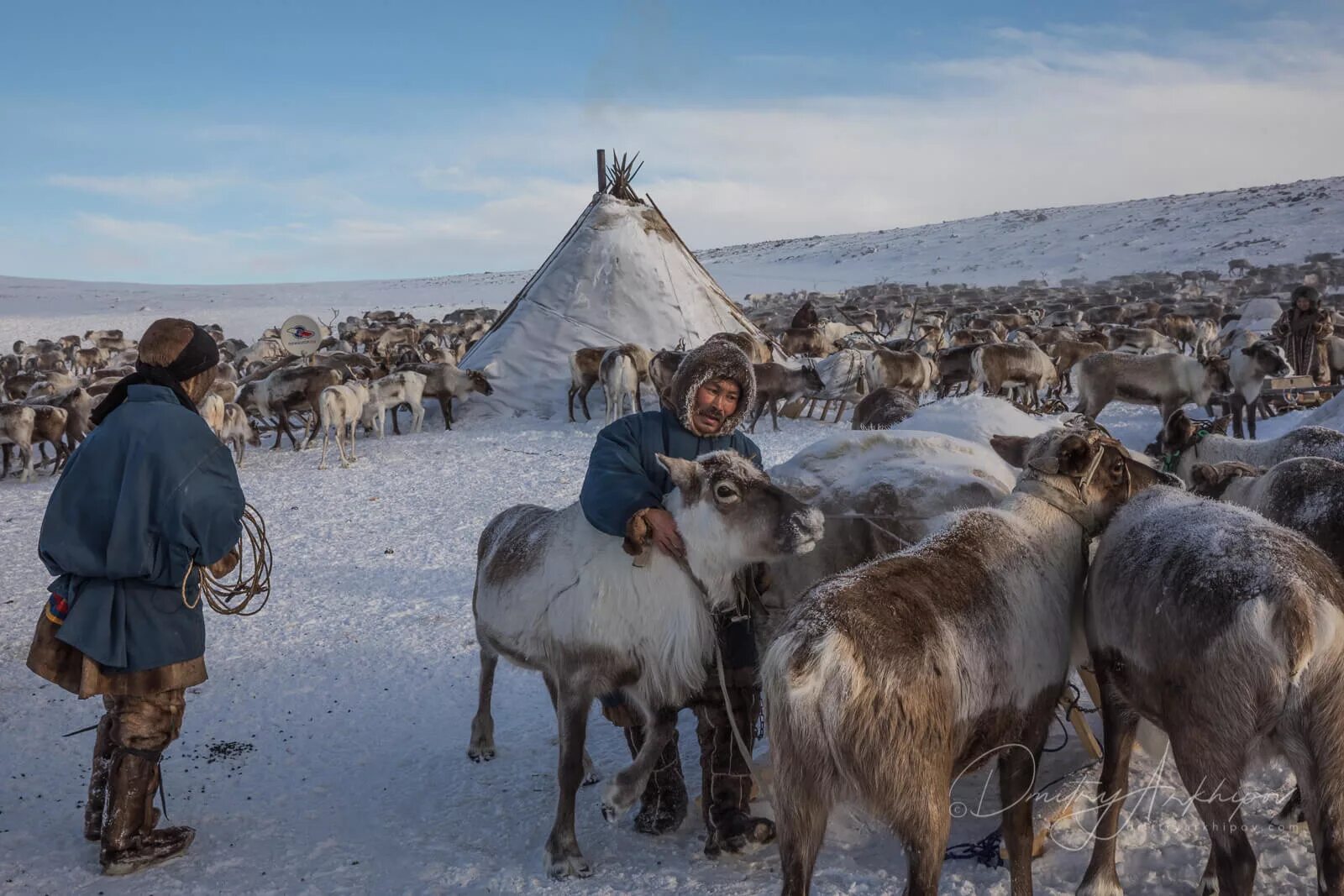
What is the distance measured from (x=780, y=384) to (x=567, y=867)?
12.6 metres

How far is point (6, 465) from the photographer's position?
13.5 meters

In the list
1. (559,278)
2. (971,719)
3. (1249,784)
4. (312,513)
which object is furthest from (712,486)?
(559,278)

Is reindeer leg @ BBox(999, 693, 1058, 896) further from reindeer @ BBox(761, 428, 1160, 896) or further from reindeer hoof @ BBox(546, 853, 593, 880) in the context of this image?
reindeer hoof @ BBox(546, 853, 593, 880)

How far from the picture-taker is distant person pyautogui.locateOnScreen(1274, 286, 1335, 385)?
1471 cm

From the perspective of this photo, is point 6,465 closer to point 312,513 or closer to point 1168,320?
point 312,513

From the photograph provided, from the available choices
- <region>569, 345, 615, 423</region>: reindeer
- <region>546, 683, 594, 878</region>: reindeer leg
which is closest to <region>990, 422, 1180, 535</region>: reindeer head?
<region>546, 683, 594, 878</region>: reindeer leg

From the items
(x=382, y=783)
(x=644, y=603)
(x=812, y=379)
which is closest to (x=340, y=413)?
(x=812, y=379)

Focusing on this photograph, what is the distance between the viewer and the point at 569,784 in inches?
145

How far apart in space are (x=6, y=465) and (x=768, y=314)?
106ft

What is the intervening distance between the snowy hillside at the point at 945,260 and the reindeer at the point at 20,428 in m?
34.3

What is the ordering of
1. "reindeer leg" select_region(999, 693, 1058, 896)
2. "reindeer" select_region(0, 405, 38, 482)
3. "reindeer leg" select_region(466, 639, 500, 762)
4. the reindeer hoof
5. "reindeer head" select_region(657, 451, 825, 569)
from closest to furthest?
"reindeer leg" select_region(999, 693, 1058, 896) → "reindeer head" select_region(657, 451, 825, 569) → the reindeer hoof → "reindeer leg" select_region(466, 639, 500, 762) → "reindeer" select_region(0, 405, 38, 482)

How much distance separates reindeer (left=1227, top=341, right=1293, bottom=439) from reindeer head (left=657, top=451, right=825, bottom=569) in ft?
38.0

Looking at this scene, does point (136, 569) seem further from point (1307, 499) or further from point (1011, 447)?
point (1307, 499)

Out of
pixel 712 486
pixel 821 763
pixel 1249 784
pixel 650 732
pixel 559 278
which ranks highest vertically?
pixel 559 278
